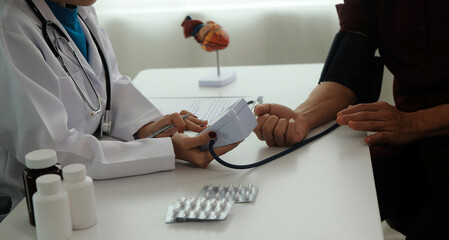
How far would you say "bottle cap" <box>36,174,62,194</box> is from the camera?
33.0 inches

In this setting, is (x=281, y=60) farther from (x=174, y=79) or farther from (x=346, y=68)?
(x=346, y=68)

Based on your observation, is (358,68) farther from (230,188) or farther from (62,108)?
(62,108)

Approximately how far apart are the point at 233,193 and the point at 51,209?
0.34 meters

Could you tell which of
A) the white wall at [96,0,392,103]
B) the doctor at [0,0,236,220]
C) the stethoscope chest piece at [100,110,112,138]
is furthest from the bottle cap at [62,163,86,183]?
the white wall at [96,0,392,103]

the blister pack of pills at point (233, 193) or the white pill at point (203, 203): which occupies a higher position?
the white pill at point (203, 203)

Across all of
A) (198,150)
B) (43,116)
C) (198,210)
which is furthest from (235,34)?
(198,210)

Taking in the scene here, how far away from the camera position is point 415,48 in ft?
4.98

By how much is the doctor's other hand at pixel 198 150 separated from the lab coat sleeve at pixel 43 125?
0.11ft

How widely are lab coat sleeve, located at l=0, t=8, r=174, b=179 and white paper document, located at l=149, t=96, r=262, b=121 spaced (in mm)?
367

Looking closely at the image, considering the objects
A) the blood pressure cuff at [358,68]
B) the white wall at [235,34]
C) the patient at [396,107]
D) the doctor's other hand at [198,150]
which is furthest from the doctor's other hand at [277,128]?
the white wall at [235,34]

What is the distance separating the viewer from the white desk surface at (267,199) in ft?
3.01

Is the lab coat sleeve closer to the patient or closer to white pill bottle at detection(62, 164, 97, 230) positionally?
white pill bottle at detection(62, 164, 97, 230)

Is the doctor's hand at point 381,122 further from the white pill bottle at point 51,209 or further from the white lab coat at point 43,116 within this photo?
the white pill bottle at point 51,209

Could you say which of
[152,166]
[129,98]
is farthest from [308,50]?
[152,166]
